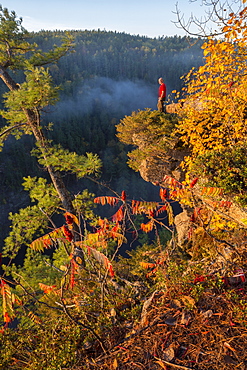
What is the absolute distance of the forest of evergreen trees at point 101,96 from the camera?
56.1 meters

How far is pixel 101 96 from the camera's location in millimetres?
95188

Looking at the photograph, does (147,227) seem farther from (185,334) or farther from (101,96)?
(101,96)

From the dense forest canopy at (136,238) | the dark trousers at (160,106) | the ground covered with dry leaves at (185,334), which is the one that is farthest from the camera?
the dark trousers at (160,106)

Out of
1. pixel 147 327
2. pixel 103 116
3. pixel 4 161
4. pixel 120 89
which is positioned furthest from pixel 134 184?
pixel 147 327

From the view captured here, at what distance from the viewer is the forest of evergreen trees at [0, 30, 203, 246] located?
56062 millimetres

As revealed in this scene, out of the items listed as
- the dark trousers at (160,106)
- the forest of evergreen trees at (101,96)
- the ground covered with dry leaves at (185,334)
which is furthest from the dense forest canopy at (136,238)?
the forest of evergreen trees at (101,96)

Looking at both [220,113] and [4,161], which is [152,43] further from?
[220,113]

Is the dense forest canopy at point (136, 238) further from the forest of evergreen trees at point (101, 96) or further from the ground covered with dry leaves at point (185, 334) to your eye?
the forest of evergreen trees at point (101, 96)

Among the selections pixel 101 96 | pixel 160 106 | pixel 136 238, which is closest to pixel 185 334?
pixel 136 238

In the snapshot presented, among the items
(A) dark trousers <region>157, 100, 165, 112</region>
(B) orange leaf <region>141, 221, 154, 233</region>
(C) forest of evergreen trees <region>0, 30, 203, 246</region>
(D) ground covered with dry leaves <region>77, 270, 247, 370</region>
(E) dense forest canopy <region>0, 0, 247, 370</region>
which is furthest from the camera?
(C) forest of evergreen trees <region>0, 30, 203, 246</region>

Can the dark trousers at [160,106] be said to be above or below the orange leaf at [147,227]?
above

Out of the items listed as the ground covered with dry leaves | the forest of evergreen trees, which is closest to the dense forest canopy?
the ground covered with dry leaves

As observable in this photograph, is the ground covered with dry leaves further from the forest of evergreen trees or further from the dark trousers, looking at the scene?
the forest of evergreen trees

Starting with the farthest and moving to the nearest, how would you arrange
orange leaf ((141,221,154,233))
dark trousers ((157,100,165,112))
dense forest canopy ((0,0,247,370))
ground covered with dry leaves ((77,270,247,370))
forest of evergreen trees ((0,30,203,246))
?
forest of evergreen trees ((0,30,203,246)), dark trousers ((157,100,165,112)), orange leaf ((141,221,154,233)), dense forest canopy ((0,0,247,370)), ground covered with dry leaves ((77,270,247,370))
